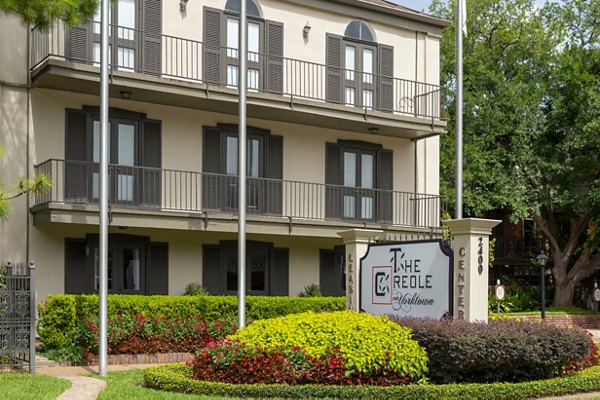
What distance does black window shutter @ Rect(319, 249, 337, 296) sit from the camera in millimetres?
27375

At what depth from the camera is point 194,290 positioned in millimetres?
24172

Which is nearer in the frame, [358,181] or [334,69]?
[334,69]

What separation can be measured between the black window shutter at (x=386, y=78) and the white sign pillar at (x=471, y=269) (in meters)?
13.6

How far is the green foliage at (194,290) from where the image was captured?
2406 cm

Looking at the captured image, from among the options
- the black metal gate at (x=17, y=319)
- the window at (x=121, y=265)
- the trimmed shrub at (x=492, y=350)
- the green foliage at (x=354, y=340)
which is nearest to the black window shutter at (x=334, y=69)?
the window at (x=121, y=265)

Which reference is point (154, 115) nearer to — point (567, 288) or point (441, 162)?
point (441, 162)

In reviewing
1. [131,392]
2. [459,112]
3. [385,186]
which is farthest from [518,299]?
[131,392]

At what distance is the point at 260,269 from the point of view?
26.4 m

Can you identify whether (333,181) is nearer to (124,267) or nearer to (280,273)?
(280,273)

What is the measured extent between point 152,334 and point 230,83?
8361mm

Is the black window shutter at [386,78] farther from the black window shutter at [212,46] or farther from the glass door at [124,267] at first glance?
the glass door at [124,267]

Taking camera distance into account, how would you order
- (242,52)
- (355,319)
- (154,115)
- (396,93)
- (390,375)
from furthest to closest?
(396,93), (154,115), (242,52), (355,319), (390,375)

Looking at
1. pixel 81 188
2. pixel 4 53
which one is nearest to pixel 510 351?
pixel 81 188

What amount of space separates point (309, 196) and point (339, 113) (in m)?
2.67
